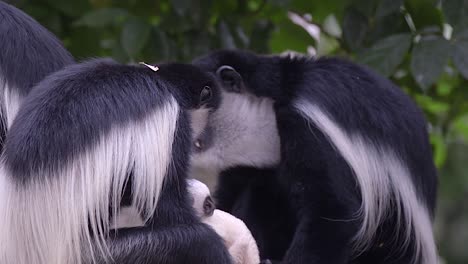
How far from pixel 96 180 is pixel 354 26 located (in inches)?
64.7

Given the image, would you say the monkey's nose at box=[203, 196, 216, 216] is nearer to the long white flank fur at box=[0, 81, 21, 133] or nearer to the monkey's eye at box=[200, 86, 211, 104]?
the monkey's eye at box=[200, 86, 211, 104]

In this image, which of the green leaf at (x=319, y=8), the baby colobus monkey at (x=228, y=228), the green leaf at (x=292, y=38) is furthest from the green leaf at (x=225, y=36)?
the baby colobus monkey at (x=228, y=228)

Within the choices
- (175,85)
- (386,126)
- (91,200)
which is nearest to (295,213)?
(386,126)

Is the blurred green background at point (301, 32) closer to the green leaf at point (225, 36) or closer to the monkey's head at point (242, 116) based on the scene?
the green leaf at point (225, 36)

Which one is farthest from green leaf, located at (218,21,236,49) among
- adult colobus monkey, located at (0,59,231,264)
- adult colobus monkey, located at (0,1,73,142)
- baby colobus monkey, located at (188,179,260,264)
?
adult colobus monkey, located at (0,59,231,264)

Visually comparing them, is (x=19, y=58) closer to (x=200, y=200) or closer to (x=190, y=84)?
(x=190, y=84)

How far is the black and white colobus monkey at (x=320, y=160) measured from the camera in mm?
2781

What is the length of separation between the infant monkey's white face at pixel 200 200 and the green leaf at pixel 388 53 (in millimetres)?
1078

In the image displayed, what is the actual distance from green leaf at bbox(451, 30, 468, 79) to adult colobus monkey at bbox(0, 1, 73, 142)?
1.20m

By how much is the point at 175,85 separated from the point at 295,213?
2.40ft

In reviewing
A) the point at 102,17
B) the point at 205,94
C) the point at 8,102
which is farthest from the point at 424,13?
the point at 8,102

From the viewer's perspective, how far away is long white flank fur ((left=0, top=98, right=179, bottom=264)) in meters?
2.05

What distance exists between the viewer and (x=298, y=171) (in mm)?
2812

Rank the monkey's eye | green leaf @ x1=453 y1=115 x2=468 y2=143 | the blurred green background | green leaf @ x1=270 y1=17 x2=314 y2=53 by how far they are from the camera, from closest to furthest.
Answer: the monkey's eye
the blurred green background
green leaf @ x1=270 y1=17 x2=314 y2=53
green leaf @ x1=453 y1=115 x2=468 y2=143
